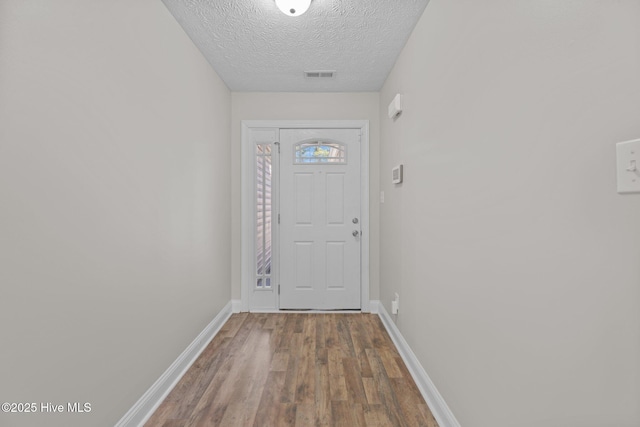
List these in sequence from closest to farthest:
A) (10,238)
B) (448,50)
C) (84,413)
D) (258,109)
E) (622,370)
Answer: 1. (622,370)
2. (10,238)
3. (84,413)
4. (448,50)
5. (258,109)

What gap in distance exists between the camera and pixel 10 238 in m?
0.99

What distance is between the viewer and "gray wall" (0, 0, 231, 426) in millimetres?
1016

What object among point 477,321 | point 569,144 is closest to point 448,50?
point 569,144

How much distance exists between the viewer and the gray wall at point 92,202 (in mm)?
1016

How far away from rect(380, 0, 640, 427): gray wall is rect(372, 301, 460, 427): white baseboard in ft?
0.22

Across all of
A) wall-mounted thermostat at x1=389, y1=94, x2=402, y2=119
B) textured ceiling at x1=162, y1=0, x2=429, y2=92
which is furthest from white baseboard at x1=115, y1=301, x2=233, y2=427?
wall-mounted thermostat at x1=389, y1=94, x2=402, y2=119

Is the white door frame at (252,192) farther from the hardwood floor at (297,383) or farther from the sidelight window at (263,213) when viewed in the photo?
the hardwood floor at (297,383)

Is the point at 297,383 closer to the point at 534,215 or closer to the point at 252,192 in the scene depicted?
the point at 534,215

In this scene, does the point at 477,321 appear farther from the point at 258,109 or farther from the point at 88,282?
the point at 258,109

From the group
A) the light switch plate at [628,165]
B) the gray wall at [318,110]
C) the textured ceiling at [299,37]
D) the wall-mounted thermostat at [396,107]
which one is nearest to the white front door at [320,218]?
the gray wall at [318,110]

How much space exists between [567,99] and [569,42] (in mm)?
156

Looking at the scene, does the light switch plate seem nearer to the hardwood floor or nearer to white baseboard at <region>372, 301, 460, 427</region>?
white baseboard at <region>372, 301, 460, 427</region>

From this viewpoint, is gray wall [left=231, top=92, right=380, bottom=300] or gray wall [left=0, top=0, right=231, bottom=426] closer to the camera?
gray wall [left=0, top=0, right=231, bottom=426]

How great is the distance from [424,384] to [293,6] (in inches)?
95.2
